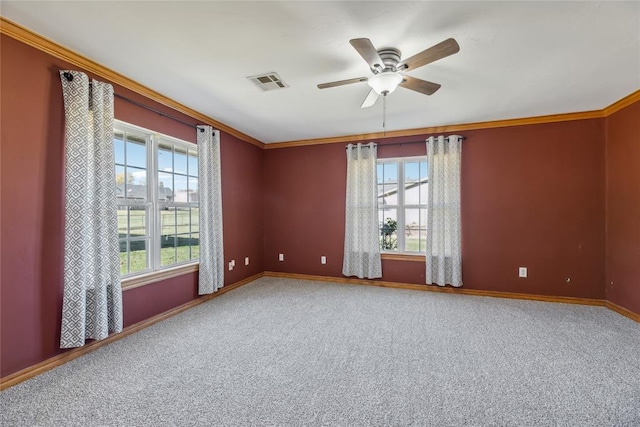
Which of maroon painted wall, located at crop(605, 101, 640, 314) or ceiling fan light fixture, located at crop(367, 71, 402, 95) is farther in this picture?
maroon painted wall, located at crop(605, 101, 640, 314)

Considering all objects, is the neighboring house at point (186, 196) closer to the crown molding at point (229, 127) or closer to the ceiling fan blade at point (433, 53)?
the crown molding at point (229, 127)

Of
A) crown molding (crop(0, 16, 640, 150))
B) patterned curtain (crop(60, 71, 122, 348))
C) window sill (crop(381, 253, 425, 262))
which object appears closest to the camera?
crown molding (crop(0, 16, 640, 150))

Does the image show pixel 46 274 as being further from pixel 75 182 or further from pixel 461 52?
pixel 461 52

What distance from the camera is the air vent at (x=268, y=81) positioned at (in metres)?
2.73

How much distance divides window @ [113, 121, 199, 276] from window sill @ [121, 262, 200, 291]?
0.08 m

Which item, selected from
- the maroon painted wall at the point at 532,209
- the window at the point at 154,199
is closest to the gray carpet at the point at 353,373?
the maroon painted wall at the point at 532,209

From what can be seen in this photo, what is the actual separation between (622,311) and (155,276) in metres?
5.36

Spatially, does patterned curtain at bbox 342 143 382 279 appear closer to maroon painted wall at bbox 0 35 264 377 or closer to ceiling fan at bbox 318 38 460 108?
ceiling fan at bbox 318 38 460 108


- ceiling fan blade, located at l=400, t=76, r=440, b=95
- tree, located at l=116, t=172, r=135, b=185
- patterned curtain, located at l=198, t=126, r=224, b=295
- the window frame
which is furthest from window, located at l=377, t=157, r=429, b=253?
tree, located at l=116, t=172, r=135, b=185

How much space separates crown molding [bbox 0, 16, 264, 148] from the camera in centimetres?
202

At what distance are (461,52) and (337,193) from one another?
300 cm

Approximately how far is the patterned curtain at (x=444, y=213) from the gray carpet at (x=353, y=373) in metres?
0.88

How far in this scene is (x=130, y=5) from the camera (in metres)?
1.80

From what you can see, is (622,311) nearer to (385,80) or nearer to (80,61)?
(385,80)
